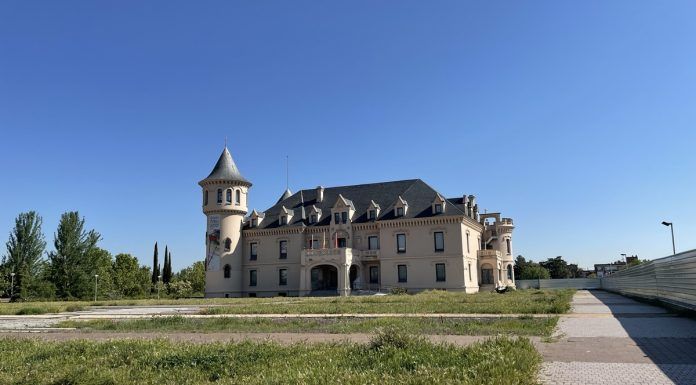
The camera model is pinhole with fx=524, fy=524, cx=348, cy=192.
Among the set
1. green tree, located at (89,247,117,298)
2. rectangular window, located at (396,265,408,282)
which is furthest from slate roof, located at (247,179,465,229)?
green tree, located at (89,247,117,298)

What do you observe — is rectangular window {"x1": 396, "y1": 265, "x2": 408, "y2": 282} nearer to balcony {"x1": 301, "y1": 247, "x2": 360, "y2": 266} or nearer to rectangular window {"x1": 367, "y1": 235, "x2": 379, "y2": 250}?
rectangular window {"x1": 367, "y1": 235, "x2": 379, "y2": 250}

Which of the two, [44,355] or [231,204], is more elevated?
[231,204]

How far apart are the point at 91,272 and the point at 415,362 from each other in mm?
74917

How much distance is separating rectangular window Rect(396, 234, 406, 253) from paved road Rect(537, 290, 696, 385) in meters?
41.2

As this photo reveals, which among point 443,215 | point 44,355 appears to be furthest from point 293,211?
point 44,355

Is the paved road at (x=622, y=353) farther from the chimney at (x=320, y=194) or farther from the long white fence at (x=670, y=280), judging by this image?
the chimney at (x=320, y=194)

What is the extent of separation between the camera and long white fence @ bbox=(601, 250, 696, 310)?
18.2 m

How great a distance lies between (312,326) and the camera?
17.0m

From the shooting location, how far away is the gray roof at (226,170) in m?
63.5

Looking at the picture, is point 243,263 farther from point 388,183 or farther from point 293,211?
point 388,183

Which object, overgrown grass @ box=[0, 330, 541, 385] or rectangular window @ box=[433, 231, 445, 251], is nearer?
overgrown grass @ box=[0, 330, 541, 385]

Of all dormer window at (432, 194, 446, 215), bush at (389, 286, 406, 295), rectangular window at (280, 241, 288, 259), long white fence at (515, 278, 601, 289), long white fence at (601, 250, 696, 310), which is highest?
dormer window at (432, 194, 446, 215)

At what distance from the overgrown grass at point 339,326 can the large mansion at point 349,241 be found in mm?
37214

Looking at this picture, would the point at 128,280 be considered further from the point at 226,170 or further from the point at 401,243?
the point at 401,243
